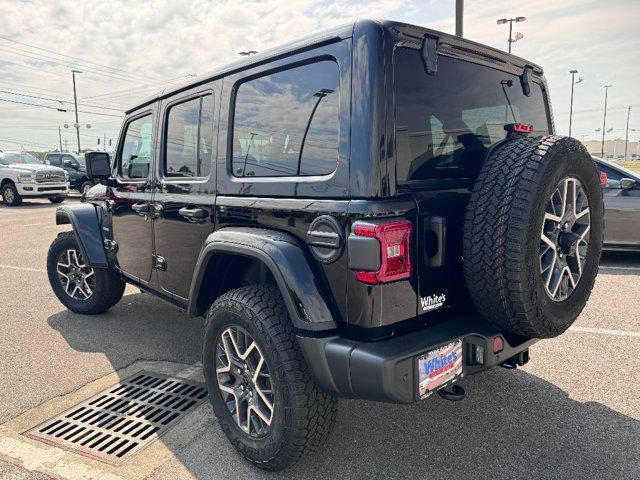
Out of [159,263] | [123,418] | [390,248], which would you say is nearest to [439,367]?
[390,248]

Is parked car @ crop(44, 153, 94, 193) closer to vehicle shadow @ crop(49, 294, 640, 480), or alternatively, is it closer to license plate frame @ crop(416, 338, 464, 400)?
vehicle shadow @ crop(49, 294, 640, 480)

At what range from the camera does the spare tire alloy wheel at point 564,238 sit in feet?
7.36

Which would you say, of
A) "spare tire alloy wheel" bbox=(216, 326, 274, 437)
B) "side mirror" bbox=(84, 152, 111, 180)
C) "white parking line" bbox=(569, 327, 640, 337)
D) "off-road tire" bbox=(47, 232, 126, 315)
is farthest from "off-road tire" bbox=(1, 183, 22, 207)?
"white parking line" bbox=(569, 327, 640, 337)

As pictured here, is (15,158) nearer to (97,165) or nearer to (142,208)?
(97,165)

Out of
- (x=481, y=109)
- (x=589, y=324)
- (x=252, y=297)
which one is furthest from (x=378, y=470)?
(x=589, y=324)

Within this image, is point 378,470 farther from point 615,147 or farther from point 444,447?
point 615,147

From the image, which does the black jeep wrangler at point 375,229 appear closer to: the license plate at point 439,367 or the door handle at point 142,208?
the license plate at point 439,367

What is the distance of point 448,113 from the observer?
7.83 ft

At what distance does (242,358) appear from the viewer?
2.46m

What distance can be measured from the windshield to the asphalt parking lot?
1511 cm

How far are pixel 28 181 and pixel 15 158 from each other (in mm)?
2051

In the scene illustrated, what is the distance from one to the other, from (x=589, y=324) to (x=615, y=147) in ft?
366

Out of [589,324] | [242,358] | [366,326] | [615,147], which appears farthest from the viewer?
[615,147]

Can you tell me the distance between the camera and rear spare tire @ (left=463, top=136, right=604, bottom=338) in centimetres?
204
